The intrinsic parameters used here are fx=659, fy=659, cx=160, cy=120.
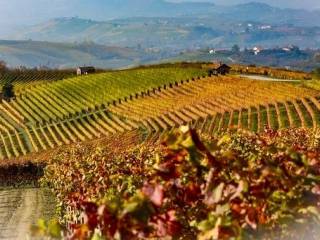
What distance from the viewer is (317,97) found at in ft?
183

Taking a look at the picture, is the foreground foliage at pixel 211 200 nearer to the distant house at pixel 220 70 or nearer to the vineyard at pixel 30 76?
the distant house at pixel 220 70

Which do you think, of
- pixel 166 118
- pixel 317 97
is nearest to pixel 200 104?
pixel 166 118

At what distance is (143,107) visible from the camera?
7831 centimetres

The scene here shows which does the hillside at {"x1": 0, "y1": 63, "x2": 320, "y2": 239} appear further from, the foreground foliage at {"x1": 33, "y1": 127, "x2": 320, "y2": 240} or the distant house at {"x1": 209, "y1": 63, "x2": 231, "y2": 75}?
the distant house at {"x1": 209, "y1": 63, "x2": 231, "y2": 75}

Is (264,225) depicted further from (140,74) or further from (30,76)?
(30,76)

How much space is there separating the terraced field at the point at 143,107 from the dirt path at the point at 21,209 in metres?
18.8

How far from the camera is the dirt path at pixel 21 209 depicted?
25.9 meters

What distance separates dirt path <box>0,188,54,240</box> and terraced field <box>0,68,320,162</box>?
61.8 ft

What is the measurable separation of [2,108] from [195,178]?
92.2m

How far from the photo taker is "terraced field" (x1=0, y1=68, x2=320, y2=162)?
184ft

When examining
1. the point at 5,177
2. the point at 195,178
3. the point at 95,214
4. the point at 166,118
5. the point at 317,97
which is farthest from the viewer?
the point at 166,118

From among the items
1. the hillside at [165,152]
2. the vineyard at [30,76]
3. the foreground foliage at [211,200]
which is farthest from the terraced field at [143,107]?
the foreground foliage at [211,200]

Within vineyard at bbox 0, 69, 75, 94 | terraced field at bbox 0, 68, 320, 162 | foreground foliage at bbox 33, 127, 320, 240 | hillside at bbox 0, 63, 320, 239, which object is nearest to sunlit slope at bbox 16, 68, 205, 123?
terraced field at bbox 0, 68, 320, 162

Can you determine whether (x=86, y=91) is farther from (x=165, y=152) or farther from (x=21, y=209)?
(x=165, y=152)
